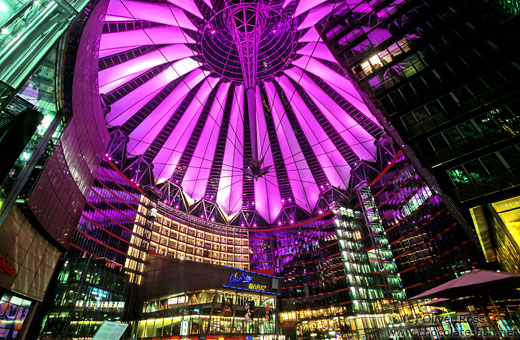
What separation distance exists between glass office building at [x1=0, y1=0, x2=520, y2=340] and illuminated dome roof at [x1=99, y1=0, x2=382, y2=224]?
30 cm

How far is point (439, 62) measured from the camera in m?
20.9

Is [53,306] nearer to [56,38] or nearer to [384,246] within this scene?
[56,38]

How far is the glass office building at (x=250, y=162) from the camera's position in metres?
16.5

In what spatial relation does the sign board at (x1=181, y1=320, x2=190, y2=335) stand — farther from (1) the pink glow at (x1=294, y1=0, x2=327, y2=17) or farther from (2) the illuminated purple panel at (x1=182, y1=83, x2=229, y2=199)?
(1) the pink glow at (x1=294, y1=0, x2=327, y2=17)

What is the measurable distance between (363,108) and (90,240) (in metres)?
45.0

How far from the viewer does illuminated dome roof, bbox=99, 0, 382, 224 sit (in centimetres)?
3062

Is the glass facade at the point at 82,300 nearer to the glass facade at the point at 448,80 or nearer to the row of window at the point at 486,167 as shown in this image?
the glass facade at the point at 448,80

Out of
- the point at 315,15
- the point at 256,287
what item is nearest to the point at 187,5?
the point at 315,15

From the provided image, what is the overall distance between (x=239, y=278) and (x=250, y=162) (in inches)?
745

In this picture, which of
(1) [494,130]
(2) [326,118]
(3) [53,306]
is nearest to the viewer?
(1) [494,130]

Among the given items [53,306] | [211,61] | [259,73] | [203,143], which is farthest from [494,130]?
[53,306]

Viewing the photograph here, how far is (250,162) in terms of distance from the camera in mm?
33781

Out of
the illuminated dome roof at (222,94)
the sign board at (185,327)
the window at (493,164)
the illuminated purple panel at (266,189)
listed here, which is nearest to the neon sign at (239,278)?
the sign board at (185,327)

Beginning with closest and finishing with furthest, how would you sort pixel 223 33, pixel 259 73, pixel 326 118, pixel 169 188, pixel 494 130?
pixel 494 130
pixel 223 33
pixel 259 73
pixel 326 118
pixel 169 188
